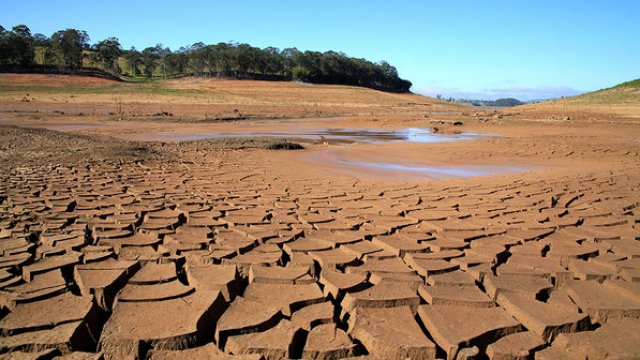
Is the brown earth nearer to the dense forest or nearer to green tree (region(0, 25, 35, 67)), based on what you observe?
green tree (region(0, 25, 35, 67))

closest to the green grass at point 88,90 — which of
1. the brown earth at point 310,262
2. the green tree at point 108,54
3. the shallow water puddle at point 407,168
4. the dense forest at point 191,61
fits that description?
the dense forest at point 191,61

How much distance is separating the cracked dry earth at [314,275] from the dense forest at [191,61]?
45.6m

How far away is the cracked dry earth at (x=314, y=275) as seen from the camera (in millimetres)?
2240

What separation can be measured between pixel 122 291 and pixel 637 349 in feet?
9.25

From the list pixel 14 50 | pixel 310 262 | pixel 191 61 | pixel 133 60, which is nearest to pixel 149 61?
pixel 133 60

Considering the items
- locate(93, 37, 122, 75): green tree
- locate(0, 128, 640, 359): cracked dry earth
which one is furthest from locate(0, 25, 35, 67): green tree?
locate(0, 128, 640, 359): cracked dry earth

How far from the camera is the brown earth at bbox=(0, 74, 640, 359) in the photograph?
2268 mm

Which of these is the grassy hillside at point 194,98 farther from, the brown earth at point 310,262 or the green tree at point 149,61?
the brown earth at point 310,262

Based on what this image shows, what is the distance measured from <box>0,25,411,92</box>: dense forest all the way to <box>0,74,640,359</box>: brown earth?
4448 centimetres

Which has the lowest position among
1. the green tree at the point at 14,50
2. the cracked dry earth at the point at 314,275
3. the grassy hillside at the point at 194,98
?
the cracked dry earth at the point at 314,275

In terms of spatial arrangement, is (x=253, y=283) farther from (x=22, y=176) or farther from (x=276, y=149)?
(x=276, y=149)

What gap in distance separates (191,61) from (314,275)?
56.0 metres

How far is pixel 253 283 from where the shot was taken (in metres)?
2.92

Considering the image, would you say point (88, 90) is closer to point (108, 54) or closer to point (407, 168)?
point (108, 54)
